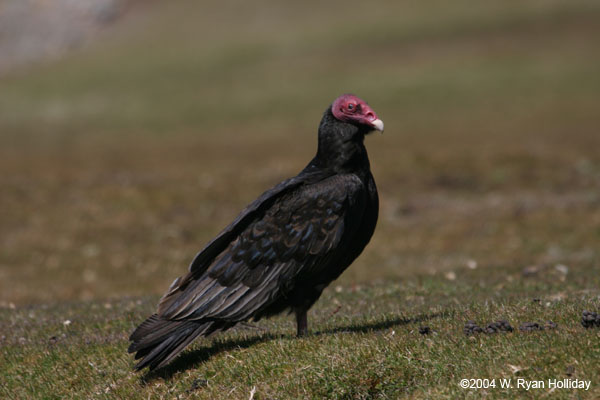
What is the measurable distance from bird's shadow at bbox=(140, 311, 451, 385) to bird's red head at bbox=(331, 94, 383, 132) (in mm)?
2791

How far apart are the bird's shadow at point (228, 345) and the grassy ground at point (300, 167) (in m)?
0.06

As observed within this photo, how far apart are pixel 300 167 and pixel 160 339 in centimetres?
2584

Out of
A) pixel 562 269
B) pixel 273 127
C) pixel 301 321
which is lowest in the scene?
pixel 273 127

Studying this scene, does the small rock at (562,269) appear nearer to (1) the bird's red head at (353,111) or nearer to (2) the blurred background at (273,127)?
(2) the blurred background at (273,127)

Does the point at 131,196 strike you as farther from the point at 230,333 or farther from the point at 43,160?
the point at 230,333

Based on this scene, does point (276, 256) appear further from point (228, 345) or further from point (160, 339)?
point (160, 339)

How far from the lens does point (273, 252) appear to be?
10.2m

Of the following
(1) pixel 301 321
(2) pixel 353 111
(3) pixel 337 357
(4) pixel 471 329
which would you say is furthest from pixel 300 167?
(3) pixel 337 357

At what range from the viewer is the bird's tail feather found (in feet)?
31.1

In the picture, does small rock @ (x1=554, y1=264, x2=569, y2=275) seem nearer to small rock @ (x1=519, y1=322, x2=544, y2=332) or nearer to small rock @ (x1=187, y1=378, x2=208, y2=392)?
small rock @ (x1=519, y1=322, x2=544, y2=332)

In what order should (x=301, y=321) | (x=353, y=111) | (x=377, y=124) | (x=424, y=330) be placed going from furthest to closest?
(x=353, y=111) → (x=377, y=124) → (x=301, y=321) → (x=424, y=330)

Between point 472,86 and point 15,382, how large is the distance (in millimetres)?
48138

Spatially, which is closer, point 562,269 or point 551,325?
point 551,325

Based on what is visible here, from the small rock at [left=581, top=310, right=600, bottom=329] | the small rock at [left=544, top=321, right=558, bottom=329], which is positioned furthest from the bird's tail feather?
the small rock at [left=581, top=310, right=600, bottom=329]
